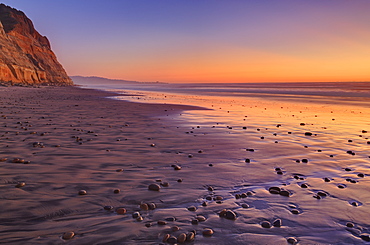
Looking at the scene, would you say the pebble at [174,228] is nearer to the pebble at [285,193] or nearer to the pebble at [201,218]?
the pebble at [201,218]

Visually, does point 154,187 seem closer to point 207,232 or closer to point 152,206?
point 152,206

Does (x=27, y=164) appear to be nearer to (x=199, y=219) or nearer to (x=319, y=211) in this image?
(x=199, y=219)

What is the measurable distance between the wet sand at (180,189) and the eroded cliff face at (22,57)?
50526 millimetres

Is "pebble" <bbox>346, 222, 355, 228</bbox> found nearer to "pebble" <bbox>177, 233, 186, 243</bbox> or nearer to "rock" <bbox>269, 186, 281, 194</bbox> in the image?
"rock" <bbox>269, 186, 281, 194</bbox>

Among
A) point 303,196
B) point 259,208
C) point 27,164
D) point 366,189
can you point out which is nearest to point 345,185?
point 366,189

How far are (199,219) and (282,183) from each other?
7.62 ft

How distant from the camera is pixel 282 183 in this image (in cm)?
483

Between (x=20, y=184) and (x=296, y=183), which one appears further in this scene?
(x=296, y=183)

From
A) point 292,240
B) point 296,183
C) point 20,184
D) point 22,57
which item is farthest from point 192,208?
point 22,57

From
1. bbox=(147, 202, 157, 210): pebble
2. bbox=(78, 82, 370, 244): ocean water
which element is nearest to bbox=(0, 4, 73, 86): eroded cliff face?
bbox=(78, 82, 370, 244): ocean water

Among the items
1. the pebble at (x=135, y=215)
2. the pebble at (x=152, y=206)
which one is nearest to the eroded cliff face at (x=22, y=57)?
the pebble at (x=152, y=206)

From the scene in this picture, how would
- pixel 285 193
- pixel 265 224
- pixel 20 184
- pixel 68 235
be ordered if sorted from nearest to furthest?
pixel 68 235, pixel 265 224, pixel 20 184, pixel 285 193

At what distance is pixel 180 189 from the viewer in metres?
4.41

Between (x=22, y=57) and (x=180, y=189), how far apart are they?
75.1 metres
